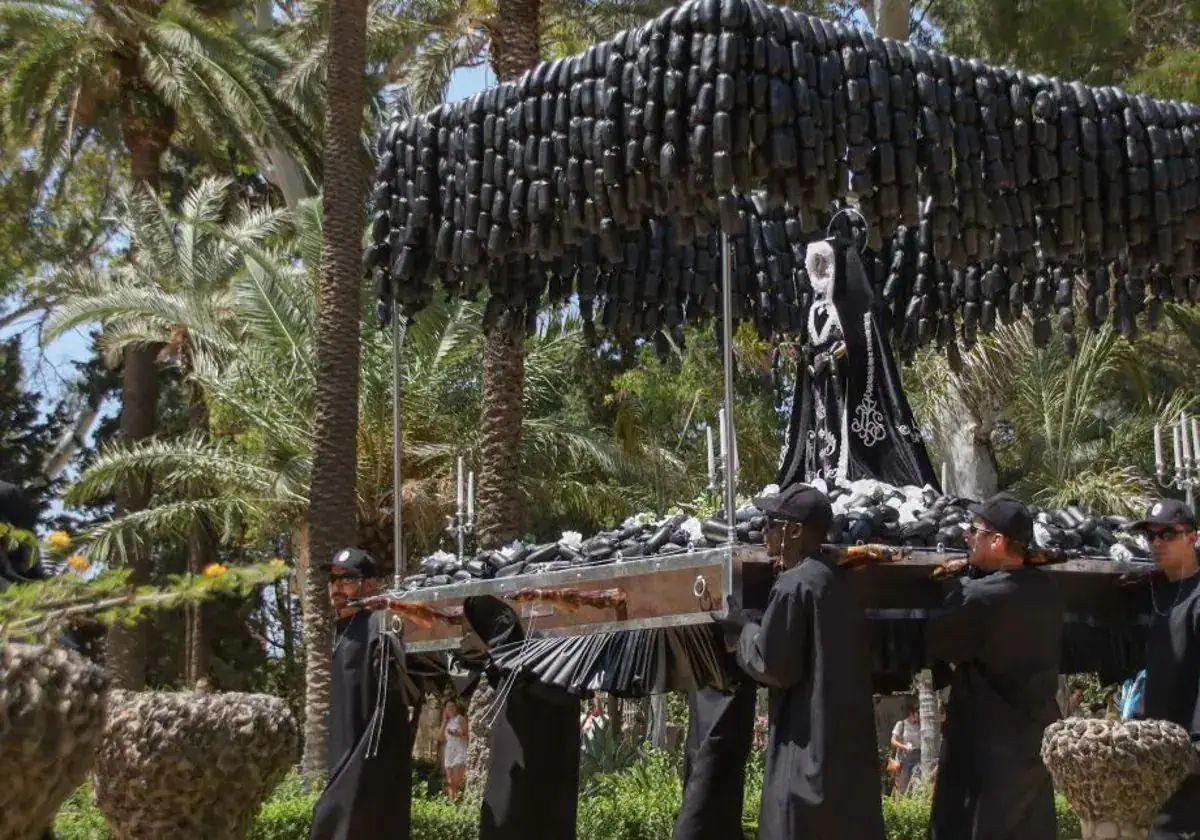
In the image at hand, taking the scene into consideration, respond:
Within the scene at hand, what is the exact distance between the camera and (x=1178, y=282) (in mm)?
8453

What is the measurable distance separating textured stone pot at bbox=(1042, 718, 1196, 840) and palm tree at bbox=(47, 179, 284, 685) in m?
18.7

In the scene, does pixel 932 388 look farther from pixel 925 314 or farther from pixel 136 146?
pixel 136 146

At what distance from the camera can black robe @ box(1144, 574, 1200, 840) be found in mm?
7160

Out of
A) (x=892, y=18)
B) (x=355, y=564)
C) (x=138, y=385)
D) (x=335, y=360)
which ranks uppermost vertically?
(x=892, y=18)

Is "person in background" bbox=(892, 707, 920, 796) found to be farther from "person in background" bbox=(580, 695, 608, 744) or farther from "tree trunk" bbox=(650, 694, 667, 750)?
"person in background" bbox=(580, 695, 608, 744)

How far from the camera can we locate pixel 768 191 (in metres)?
6.81

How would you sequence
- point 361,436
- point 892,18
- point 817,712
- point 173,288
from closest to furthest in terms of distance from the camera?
point 817,712 < point 892,18 < point 361,436 < point 173,288

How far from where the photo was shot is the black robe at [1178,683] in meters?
7.16

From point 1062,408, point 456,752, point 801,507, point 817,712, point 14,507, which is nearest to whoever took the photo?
point 817,712

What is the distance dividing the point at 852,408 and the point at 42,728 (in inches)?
256

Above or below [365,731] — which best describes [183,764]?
below

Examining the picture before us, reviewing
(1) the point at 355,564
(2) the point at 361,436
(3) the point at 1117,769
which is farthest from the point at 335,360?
(3) the point at 1117,769

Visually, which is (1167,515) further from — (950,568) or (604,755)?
(604,755)

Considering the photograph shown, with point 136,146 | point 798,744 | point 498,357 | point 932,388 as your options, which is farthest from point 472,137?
point 136,146
